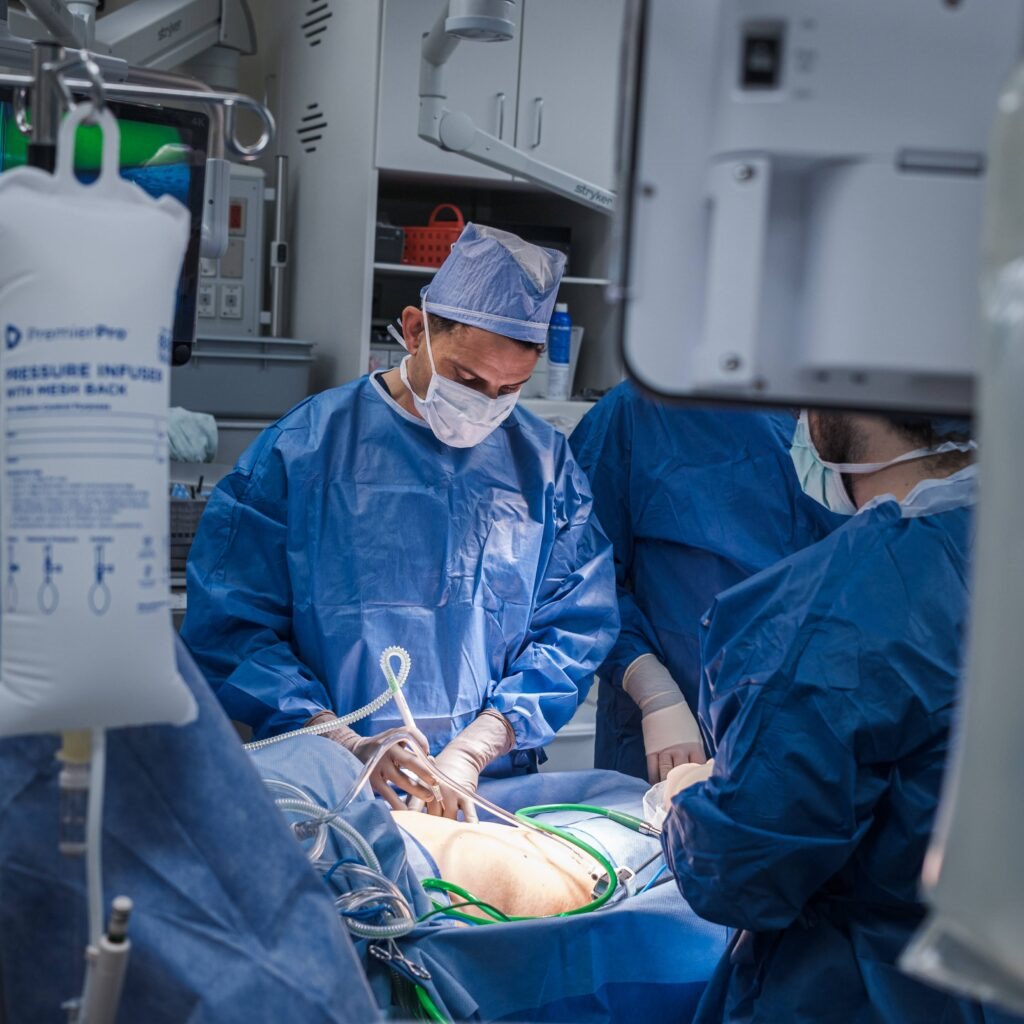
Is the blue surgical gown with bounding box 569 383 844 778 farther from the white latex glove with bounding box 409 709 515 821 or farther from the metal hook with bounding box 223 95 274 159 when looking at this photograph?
the metal hook with bounding box 223 95 274 159

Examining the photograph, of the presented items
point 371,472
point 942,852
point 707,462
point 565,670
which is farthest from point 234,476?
point 942,852

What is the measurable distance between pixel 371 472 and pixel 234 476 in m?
0.24

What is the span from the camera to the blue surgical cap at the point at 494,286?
7.40ft

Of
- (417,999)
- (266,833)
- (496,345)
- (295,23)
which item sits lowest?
(417,999)

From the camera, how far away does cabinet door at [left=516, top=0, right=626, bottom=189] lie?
3.65m

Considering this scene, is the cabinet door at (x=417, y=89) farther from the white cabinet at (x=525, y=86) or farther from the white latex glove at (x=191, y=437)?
the white latex glove at (x=191, y=437)

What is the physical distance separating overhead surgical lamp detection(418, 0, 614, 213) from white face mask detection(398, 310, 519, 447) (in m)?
0.47

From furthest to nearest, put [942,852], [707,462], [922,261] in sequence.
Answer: [707,462]
[922,261]
[942,852]

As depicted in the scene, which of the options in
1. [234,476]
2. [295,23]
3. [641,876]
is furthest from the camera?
[295,23]

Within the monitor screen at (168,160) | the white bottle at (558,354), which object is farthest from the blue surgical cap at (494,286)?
the white bottle at (558,354)

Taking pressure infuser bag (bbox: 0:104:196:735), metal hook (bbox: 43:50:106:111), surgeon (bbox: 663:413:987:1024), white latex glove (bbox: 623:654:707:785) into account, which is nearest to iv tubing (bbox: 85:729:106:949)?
pressure infuser bag (bbox: 0:104:196:735)

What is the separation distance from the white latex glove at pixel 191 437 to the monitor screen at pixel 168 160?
4.18 ft

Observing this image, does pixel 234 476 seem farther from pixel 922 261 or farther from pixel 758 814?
pixel 922 261

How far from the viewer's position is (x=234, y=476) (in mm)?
2189
